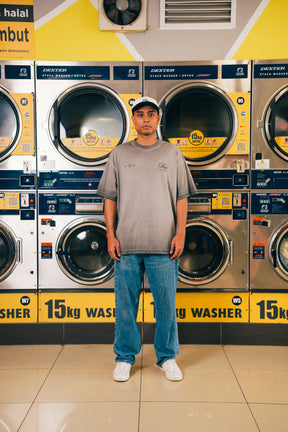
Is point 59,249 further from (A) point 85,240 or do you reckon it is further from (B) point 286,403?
(B) point 286,403

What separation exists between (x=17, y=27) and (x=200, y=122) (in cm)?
158

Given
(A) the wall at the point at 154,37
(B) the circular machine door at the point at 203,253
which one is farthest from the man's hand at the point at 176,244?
(A) the wall at the point at 154,37

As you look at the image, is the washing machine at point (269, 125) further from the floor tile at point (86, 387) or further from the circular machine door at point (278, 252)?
the floor tile at point (86, 387)

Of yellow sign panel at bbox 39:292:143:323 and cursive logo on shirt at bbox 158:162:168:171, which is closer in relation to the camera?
cursive logo on shirt at bbox 158:162:168:171

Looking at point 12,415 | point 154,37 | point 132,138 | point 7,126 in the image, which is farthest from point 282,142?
point 12,415

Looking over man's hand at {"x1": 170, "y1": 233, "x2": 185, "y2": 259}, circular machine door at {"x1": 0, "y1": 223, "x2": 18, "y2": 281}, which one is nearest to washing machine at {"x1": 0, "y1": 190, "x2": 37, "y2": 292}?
circular machine door at {"x1": 0, "y1": 223, "x2": 18, "y2": 281}

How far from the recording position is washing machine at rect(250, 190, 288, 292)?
274cm

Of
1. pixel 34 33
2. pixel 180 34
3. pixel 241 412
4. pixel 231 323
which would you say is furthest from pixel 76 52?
pixel 241 412

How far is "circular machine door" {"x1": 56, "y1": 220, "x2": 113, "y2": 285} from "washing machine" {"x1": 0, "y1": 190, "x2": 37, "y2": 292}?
0.75 feet

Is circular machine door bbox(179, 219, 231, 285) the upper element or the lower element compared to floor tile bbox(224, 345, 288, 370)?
upper

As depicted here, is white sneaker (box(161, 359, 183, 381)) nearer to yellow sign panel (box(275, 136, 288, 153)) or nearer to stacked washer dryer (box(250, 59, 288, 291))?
stacked washer dryer (box(250, 59, 288, 291))

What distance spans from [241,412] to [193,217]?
1343 mm

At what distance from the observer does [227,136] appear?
274cm

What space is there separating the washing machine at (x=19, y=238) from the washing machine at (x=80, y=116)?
0.71ft
